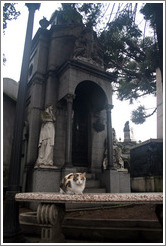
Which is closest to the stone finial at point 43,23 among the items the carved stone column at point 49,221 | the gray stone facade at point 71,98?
the gray stone facade at point 71,98

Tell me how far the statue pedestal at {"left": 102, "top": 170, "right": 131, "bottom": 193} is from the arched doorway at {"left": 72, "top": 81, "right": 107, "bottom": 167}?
144 cm

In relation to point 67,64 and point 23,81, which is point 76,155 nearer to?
point 67,64

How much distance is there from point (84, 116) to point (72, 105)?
101 centimetres

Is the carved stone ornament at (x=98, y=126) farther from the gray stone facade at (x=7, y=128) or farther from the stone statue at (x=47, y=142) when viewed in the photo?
the gray stone facade at (x=7, y=128)

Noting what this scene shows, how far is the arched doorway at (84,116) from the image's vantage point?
31.9 feet

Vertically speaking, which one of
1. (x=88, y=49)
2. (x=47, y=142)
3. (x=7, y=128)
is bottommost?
(x=47, y=142)

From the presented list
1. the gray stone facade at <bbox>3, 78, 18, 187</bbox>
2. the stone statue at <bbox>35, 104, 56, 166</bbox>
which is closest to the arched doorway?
the stone statue at <bbox>35, 104, 56, 166</bbox>

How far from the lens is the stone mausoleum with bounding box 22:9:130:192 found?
8.50m

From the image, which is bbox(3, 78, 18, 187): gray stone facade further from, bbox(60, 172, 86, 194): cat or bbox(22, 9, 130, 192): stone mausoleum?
bbox(60, 172, 86, 194): cat

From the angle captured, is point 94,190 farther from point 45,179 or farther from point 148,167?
point 148,167

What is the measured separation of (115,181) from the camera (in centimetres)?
840

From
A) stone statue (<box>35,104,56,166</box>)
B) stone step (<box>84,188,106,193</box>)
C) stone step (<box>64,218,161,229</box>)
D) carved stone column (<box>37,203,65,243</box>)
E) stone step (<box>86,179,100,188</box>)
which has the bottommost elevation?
stone step (<box>84,188,106,193</box>)

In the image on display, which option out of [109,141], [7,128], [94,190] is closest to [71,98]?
[109,141]

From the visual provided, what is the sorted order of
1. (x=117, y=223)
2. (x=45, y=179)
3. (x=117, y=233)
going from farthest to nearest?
(x=45, y=179) → (x=117, y=223) → (x=117, y=233)
